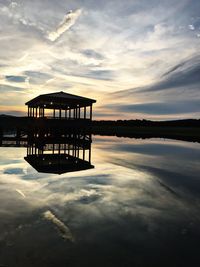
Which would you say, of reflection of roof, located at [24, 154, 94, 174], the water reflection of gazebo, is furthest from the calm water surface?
the water reflection of gazebo

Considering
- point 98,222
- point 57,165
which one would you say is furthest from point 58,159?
point 98,222

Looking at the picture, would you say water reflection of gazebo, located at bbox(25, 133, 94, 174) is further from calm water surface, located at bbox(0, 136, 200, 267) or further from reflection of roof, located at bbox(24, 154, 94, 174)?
calm water surface, located at bbox(0, 136, 200, 267)

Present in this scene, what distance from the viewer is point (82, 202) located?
638 cm

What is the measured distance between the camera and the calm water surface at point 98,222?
374 centimetres

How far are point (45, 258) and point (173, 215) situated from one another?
323cm

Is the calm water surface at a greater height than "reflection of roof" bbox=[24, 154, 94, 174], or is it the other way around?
"reflection of roof" bbox=[24, 154, 94, 174]

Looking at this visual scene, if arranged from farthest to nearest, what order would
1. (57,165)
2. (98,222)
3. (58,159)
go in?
(58,159) → (57,165) → (98,222)

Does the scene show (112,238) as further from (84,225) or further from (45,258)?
(45,258)

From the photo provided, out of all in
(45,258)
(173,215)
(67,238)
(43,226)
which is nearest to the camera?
(45,258)

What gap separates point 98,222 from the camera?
5090 mm

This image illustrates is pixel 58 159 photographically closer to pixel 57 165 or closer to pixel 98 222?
pixel 57 165

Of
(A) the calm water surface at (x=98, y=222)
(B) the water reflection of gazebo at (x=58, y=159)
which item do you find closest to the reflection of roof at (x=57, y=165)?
(B) the water reflection of gazebo at (x=58, y=159)

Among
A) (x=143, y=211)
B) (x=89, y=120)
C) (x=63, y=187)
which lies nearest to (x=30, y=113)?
(x=89, y=120)

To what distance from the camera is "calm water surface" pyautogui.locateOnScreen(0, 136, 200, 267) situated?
3736 mm
